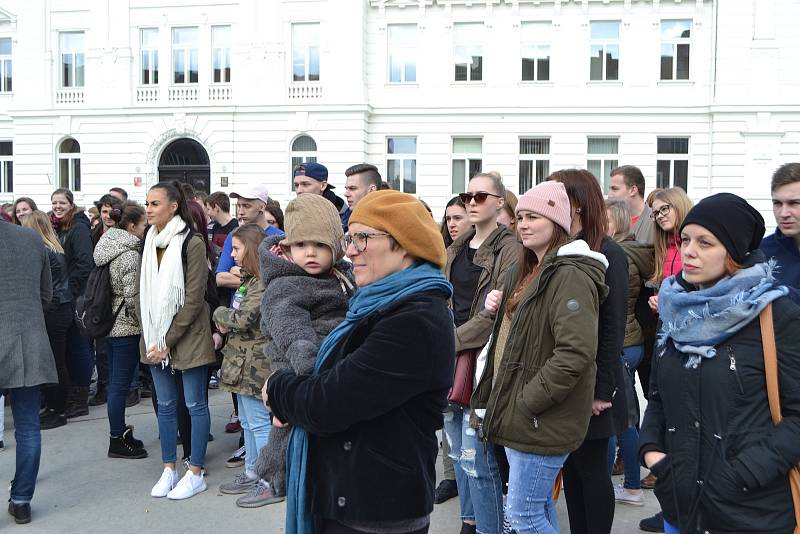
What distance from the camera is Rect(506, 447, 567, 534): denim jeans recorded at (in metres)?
3.11

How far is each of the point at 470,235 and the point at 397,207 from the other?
232 cm

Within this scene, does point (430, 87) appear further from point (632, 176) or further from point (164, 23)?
point (632, 176)

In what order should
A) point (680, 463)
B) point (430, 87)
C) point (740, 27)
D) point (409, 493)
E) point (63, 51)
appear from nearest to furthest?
point (409, 493) → point (680, 463) → point (740, 27) → point (430, 87) → point (63, 51)

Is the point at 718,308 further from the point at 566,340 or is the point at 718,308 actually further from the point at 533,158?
the point at 533,158

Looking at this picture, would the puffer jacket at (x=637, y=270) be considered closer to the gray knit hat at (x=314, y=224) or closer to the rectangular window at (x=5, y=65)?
the gray knit hat at (x=314, y=224)

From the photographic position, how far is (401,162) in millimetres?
24109

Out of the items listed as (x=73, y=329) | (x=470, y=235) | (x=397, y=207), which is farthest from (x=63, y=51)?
(x=397, y=207)

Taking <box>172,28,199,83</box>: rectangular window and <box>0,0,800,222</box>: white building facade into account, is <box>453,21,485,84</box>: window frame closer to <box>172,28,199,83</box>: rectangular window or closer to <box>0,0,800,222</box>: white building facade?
<box>0,0,800,222</box>: white building facade

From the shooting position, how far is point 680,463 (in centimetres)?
255

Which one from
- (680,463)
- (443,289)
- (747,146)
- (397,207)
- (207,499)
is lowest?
(207,499)

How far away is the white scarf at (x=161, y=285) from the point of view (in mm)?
4902

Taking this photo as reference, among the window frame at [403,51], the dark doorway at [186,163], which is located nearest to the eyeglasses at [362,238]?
the window frame at [403,51]

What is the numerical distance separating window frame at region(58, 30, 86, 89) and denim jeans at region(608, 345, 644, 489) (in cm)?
2519

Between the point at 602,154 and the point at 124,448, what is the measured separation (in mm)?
20551
